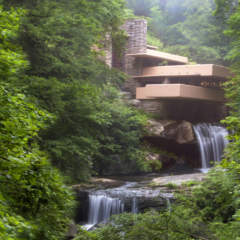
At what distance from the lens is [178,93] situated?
1895 centimetres

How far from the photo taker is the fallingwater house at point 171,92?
60.0 ft

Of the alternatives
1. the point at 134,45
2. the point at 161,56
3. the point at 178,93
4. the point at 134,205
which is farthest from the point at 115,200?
the point at 161,56

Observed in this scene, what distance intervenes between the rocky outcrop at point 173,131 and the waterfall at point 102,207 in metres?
6.43

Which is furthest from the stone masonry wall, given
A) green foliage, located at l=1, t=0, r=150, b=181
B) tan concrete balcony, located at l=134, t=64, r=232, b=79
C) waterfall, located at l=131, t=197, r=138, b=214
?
waterfall, located at l=131, t=197, r=138, b=214

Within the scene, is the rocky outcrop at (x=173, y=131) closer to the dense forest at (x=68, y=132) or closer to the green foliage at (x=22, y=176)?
the dense forest at (x=68, y=132)

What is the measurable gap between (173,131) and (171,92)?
200cm

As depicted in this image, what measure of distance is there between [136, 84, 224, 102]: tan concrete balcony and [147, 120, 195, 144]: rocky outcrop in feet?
4.92

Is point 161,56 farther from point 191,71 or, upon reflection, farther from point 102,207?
point 102,207

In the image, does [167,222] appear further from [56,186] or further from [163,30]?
[163,30]

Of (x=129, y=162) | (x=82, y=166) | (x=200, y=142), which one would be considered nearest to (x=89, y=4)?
(x=82, y=166)

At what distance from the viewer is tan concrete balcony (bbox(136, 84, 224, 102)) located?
1908 centimetres

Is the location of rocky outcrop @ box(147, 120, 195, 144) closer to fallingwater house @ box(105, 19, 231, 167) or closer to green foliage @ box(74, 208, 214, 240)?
fallingwater house @ box(105, 19, 231, 167)

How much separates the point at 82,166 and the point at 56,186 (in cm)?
618

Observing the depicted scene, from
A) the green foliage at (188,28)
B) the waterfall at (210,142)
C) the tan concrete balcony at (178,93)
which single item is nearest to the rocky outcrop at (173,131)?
the waterfall at (210,142)
